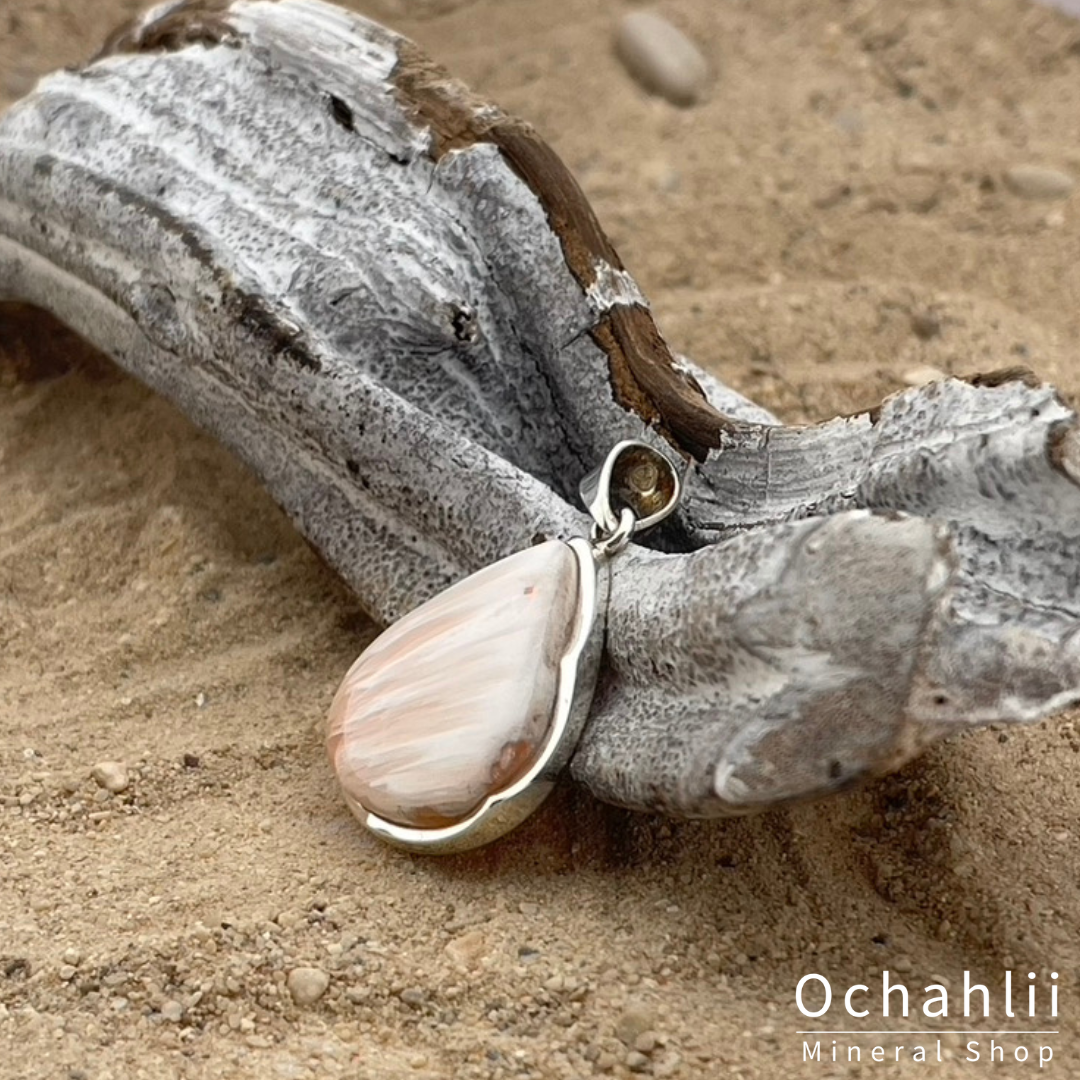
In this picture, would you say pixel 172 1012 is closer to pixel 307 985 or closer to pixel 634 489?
pixel 307 985

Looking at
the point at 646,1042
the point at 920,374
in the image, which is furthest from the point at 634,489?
the point at 920,374

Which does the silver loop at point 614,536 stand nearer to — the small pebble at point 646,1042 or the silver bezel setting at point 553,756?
the silver bezel setting at point 553,756

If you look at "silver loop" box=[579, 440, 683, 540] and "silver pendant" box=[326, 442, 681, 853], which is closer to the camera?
"silver pendant" box=[326, 442, 681, 853]

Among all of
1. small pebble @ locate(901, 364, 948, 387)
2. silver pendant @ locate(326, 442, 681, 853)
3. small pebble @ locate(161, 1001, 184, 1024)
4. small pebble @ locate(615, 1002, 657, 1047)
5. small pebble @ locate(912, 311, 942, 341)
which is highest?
silver pendant @ locate(326, 442, 681, 853)

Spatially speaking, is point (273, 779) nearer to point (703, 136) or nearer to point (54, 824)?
point (54, 824)

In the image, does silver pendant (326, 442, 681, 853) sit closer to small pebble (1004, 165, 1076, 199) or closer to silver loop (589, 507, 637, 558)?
silver loop (589, 507, 637, 558)

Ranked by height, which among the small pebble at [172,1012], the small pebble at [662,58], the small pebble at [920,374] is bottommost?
the small pebble at [920,374]

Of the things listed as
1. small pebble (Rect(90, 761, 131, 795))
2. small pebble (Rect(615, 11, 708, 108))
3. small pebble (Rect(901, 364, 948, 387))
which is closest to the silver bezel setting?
small pebble (Rect(90, 761, 131, 795))

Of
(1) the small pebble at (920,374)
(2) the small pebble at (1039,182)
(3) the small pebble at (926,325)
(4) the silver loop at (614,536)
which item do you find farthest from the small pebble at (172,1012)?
(2) the small pebble at (1039,182)
